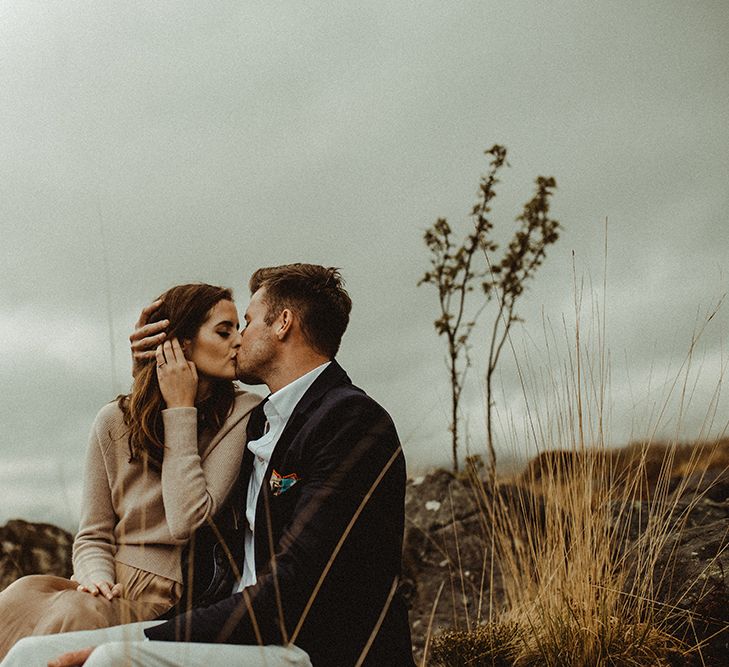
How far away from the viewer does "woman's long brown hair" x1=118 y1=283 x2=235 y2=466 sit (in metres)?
2.57

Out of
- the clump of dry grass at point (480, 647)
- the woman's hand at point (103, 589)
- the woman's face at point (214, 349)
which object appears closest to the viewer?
the woman's hand at point (103, 589)

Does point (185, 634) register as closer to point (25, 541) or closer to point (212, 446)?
point (212, 446)

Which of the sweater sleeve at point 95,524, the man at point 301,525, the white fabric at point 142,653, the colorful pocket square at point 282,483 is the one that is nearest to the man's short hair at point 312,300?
the man at point 301,525

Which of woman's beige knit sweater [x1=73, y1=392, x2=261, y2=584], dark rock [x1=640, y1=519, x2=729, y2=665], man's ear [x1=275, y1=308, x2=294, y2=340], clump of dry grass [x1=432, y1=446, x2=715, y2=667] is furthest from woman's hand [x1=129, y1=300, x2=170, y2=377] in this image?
dark rock [x1=640, y1=519, x2=729, y2=665]

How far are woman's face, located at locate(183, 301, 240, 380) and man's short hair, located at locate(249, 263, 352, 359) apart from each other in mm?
185

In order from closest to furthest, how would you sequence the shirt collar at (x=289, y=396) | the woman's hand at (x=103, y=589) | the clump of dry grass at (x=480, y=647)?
the woman's hand at (x=103, y=589), the shirt collar at (x=289, y=396), the clump of dry grass at (x=480, y=647)

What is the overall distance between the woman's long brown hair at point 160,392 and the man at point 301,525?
86mm

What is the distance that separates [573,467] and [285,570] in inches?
56.5

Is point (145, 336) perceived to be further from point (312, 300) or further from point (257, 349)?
point (312, 300)

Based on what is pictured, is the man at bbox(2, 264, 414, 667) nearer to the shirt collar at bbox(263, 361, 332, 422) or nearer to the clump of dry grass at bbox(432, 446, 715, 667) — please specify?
the shirt collar at bbox(263, 361, 332, 422)

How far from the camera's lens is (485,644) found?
311 cm

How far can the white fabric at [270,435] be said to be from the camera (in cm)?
239

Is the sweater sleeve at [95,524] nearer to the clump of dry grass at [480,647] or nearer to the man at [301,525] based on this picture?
the man at [301,525]

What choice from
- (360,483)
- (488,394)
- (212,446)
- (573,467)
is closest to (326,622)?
(360,483)
